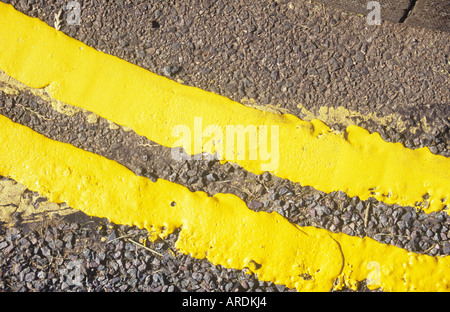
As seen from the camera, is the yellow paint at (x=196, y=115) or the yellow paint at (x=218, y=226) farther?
the yellow paint at (x=196, y=115)

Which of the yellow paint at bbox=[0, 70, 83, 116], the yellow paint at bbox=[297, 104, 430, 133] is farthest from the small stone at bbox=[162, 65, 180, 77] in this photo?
the yellow paint at bbox=[297, 104, 430, 133]

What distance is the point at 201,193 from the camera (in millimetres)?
3047

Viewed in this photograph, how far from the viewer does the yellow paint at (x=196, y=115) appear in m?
3.06

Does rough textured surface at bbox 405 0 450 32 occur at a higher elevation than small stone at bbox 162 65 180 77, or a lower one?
higher

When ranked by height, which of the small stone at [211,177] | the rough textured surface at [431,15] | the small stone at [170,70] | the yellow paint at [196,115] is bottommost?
the small stone at [211,177]

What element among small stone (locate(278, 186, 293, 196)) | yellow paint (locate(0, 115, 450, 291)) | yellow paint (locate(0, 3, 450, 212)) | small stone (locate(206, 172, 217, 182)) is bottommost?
yellow paint (locate(0, 115, 450, 291))

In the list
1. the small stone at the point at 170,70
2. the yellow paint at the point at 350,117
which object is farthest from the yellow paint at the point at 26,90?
the yellow paint at the point at 350,117

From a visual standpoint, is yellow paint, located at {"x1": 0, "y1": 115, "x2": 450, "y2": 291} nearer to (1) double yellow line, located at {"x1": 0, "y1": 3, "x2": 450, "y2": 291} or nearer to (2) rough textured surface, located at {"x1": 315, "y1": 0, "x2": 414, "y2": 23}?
(1) double yellow line, located at {"x1": 0, "y1": 3, "x2": 450, "y2": 291}

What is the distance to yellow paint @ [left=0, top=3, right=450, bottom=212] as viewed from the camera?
10.0 feet

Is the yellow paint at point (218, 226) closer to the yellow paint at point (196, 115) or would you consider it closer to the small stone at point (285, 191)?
the small stone at point (285, 191)

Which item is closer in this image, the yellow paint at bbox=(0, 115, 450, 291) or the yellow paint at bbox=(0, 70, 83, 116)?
the yellow paint at bbox=(0, 115, 450, 291)

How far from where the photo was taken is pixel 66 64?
3.14 meters

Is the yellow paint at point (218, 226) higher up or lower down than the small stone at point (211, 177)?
lower down
